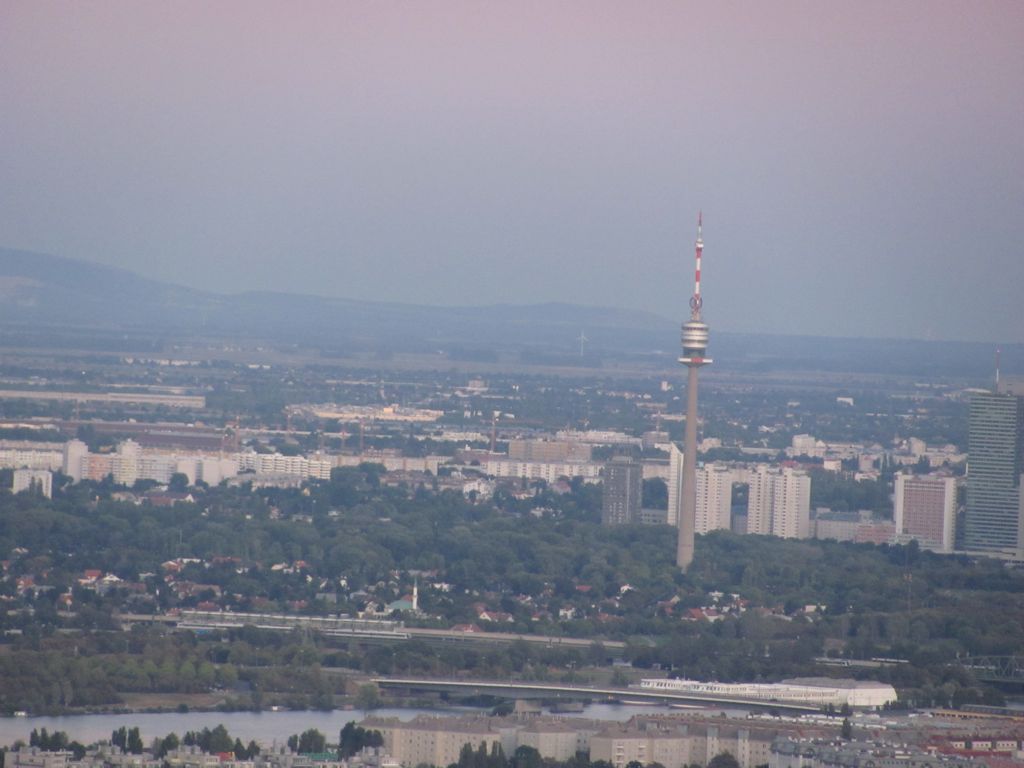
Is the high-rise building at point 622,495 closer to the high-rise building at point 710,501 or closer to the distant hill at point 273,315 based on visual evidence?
the high-rise building at point 710,501

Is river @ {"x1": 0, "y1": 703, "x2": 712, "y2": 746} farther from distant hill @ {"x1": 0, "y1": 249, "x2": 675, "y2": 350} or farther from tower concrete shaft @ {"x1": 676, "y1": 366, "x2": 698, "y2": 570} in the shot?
distant hill @ {"x1": 0, "y1": 249, "x2": 675, "y2": 350}

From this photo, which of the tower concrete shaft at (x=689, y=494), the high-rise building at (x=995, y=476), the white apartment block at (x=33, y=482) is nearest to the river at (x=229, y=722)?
the tower concrete shaft at (x=689, y=494)

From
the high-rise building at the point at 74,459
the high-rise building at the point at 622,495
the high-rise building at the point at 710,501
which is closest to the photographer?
the high-rise building at the point at 710,501

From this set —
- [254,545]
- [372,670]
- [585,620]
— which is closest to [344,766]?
[372,670]

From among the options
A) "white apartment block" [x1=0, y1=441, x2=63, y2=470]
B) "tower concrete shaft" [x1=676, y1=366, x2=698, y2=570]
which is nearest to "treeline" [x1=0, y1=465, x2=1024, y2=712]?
"tower concrete shaft" [x1=676, y1=366, x2=698, y2=570]

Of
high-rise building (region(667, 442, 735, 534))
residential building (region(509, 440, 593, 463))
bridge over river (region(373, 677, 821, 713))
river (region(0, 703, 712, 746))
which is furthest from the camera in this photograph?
residential building (region(509, 440, 593, 463))

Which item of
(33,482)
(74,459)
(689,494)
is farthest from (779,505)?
(74,459)
